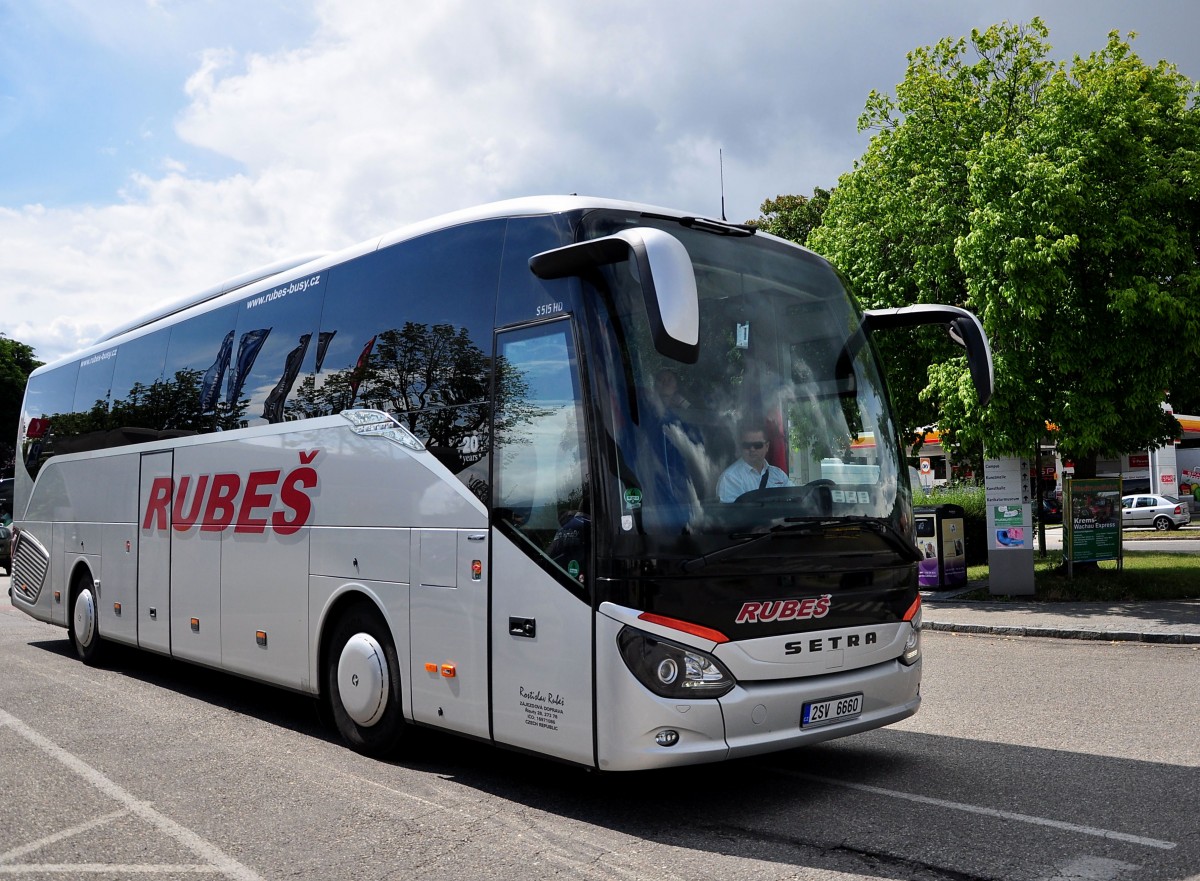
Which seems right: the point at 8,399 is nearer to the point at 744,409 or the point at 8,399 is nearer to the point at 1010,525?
the point at 1010,525

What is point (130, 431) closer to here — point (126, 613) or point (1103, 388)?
point (126, 613)

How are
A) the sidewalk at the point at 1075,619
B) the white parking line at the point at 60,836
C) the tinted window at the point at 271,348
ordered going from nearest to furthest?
1. the white parking line at the point at 60,836
2. the tinted window at the point at 271,348
3. the sidewalk at the point at 1075,619

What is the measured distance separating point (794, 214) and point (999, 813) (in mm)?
38895

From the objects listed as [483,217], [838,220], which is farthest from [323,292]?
[838,220]

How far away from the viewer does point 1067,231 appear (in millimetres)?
15859

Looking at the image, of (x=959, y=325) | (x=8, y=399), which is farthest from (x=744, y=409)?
(x=8, y=399)

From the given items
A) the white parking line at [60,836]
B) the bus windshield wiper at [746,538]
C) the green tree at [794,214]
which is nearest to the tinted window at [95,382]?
the white parking line at [60,836]

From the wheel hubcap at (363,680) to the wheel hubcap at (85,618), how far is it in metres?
5.82

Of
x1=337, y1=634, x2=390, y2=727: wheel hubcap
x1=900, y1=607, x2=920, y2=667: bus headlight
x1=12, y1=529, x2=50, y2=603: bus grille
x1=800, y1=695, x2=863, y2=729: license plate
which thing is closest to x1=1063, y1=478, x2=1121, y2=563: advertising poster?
x1=900, y1=607, x2=920, y2=667: bus headlight

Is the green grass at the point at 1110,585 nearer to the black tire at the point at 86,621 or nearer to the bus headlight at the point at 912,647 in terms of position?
the bus headlight at the point at 912,647

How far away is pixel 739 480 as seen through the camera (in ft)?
18.3

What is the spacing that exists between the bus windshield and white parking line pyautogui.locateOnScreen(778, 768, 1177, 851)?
4.57ft

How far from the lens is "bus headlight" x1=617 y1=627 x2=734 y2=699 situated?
524 centimetres

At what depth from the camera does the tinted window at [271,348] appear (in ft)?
26.7
